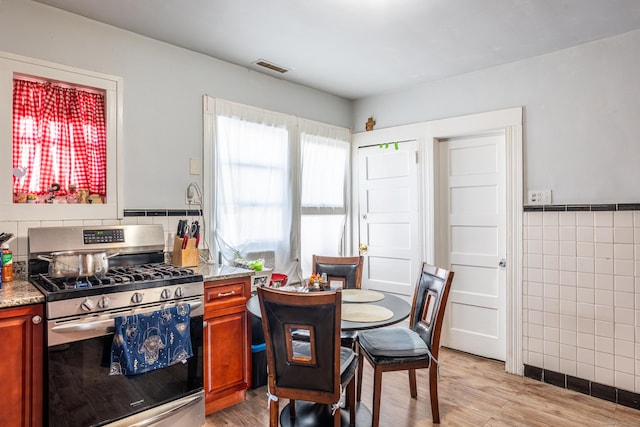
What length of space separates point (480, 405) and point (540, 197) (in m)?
1.66

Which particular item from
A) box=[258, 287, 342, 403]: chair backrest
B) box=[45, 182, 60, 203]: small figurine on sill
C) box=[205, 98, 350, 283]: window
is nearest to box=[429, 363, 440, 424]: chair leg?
box=[258, 287, 342, 403]: chair backrest

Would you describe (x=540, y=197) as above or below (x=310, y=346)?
above

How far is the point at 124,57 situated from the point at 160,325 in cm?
186

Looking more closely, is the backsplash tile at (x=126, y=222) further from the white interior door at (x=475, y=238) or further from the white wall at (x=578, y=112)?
the white wall at (x=578, y=112)

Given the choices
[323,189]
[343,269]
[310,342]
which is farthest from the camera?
[323,189]

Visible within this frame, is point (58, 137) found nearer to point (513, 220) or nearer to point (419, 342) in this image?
point (419, 342)

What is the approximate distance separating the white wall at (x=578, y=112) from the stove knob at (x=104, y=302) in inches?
123

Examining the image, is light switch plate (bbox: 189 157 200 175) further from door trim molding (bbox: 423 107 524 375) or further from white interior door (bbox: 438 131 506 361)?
door trim molding (bbox: 423 107 524 375)

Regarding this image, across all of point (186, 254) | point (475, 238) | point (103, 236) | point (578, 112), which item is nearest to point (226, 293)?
point (186, 254)

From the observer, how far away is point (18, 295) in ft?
6.07

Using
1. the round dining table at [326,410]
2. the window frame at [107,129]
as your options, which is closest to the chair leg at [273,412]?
the round dining table at [326,410]

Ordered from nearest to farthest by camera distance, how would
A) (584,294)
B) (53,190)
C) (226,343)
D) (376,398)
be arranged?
(376,398) → (53,190) → (226,343) → (584,294)

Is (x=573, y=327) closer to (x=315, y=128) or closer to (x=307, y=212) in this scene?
(x=307, y=212)

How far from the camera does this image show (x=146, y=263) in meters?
2.62
